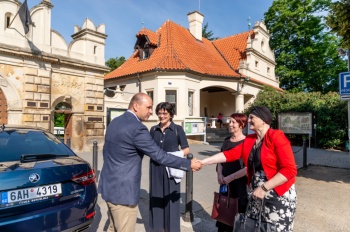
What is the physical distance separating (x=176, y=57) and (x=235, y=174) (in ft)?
51.5

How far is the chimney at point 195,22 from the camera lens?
73.8ft

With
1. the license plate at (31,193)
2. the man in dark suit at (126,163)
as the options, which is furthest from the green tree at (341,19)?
the license plate at (31,193)

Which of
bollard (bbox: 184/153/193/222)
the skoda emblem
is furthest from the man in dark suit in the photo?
bollard (bbox: 184/153/193/222)

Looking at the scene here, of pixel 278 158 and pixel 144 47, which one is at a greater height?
pixel 144 47

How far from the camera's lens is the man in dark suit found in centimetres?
253

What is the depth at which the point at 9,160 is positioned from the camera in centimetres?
281

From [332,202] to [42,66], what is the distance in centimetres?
1189

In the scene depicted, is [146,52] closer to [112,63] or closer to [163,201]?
[163,201]

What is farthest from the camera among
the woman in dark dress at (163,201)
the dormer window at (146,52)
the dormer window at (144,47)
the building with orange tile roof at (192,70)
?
the dormer window at (146,52)

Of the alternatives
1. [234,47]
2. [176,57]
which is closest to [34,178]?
[176,57]

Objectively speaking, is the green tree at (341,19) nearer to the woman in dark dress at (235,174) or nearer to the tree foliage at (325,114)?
the woman in dark dress at (235,174)

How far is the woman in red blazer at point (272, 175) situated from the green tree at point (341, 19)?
5461mm

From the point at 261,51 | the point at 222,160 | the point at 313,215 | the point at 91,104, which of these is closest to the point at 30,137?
the point at 222,160

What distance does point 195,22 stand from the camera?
22828 mm
